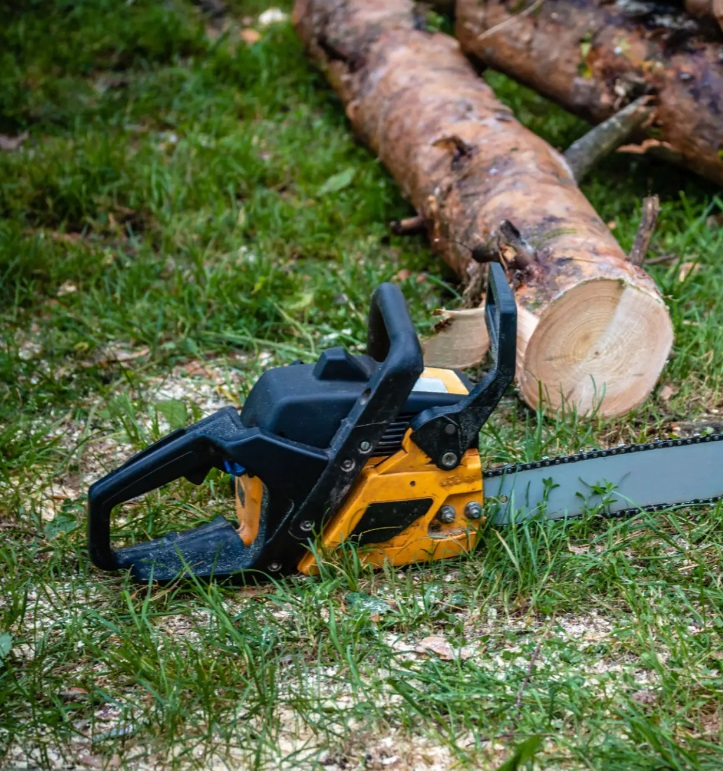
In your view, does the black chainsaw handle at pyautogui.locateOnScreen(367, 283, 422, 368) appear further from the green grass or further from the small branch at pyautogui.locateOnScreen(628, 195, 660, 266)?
the small branch at pyautogui.locateOnScreen(628, 195, 660, 266)

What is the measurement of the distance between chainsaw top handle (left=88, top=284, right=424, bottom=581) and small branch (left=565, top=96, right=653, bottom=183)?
2.18 metres

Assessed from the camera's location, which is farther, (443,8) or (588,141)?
(443,8)

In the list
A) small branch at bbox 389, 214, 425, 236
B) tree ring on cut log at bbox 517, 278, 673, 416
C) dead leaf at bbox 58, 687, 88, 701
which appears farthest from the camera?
small branch at bbox 389, 214, 425, 236

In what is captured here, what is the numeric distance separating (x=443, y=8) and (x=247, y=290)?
207 cm

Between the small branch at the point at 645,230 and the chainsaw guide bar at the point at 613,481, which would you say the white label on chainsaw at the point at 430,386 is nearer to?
the chainsaw guide bar at the point at 613,481

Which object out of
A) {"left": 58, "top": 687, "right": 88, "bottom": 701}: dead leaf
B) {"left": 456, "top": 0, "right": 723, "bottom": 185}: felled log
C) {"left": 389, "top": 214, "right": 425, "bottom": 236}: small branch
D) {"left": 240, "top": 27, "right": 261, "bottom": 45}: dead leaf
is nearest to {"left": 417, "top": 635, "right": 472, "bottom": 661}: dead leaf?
{"left": 58, "top": 687, "right": 88, "bottom": 701}: dead leaf

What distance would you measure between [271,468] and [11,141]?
3.63m

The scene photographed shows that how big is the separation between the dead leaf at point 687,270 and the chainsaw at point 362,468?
1304mm

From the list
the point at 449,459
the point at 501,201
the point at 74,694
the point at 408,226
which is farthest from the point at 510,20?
the point at 74,694

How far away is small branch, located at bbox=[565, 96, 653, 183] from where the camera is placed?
4.15 meters

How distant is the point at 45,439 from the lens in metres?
3.14

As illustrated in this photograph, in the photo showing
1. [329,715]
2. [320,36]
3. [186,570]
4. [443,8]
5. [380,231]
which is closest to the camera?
[329,715]

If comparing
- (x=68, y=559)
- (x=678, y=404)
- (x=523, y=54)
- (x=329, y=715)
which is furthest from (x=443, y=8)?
(x=329, y=715)

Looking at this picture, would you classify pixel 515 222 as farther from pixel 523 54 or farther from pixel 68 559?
pixel 68 559
